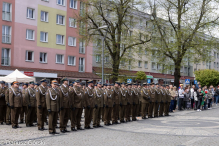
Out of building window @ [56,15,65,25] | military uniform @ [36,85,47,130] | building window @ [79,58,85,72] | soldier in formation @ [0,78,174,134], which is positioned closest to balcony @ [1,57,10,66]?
building window @ [56,15,65,25]

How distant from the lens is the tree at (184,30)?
32.2m

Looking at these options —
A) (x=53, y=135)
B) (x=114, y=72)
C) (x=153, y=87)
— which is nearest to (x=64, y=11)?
(x=114, y=72)

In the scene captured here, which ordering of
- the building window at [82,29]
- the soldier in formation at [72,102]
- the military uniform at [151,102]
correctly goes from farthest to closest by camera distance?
the building window at [82,29] → the military uniform at [151,102] → the soldier in formation at [72,102]

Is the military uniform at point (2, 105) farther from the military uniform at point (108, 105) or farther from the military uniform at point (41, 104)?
the military uniform at point (108, 105)

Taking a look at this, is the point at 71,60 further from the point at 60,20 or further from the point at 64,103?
Result: the point at 64,103

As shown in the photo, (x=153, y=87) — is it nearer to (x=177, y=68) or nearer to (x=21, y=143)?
(x=21, y=143)

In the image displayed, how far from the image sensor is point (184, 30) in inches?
1261

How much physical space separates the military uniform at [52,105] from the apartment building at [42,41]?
73.6 ft

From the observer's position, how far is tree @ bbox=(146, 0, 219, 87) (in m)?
32.2

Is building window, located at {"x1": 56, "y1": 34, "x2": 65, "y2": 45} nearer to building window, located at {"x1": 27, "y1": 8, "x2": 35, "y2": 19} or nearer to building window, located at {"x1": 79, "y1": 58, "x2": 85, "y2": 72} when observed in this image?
building window, located at {"x1": 79, "y1": 58, "x2": 85, "y2": 72}

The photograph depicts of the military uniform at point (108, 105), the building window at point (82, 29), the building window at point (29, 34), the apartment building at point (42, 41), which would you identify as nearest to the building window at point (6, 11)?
the apartment building at point (42, 41)

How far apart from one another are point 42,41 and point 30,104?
27831 millimetres

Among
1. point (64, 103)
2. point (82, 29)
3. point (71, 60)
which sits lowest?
point (64, 103)

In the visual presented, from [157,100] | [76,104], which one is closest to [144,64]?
[157,100]
